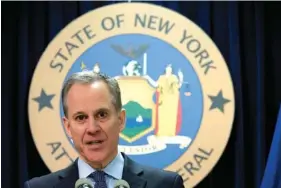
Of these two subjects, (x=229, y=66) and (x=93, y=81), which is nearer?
A: (x=93, y=81)

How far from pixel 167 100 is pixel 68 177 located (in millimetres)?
1173

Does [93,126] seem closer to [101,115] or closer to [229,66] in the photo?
[101,115]

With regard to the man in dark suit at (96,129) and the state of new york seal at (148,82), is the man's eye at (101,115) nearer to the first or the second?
the man in dark suit at (96,129)

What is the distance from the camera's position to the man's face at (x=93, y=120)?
1.27 metres

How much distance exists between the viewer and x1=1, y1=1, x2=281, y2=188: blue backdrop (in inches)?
99.0

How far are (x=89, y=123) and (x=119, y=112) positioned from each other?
10 centimetres

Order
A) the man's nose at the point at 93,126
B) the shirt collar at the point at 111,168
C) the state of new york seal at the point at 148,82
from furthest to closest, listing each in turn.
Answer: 1. the state of new york seal at the point at 148,82
2. the shirt collar at the point at 111,168
3. the man's nose at the point at 93,126

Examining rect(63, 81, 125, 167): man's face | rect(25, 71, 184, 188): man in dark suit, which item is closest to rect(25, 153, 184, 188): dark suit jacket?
rect(25, 71, 184, 188): man in dark suit

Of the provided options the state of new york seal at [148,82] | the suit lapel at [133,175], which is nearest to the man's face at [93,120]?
the suit lapel at [133,175]

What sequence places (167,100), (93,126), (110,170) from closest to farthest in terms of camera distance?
(93,126), (110,170), (167,100)

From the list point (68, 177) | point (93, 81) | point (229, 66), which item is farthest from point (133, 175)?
point (229, 66)

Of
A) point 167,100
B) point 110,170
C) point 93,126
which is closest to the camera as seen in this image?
point 93,126

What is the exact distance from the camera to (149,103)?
2533mm

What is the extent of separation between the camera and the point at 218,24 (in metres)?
2.58
